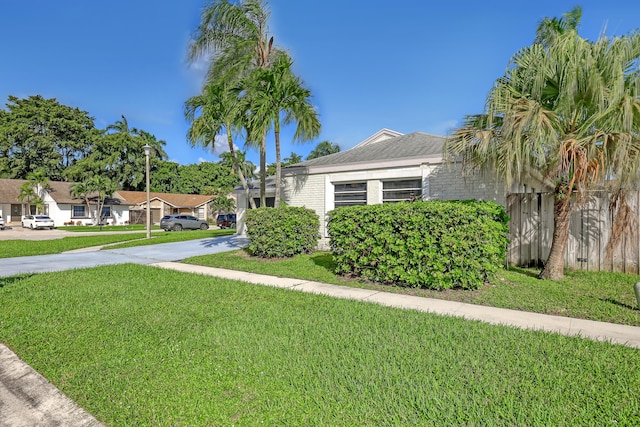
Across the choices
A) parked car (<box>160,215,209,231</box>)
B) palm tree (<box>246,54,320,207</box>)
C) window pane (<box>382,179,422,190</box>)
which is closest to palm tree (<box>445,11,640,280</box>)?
window pane (<box>382,179,422,190</box>)

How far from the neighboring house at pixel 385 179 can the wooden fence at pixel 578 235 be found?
67 centimetres

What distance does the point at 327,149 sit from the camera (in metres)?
51.0

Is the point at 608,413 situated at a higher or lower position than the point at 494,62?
lower

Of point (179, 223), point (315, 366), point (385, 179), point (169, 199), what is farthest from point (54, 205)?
point (315, 366)

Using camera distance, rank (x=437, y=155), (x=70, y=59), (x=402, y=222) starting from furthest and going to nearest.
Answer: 1. (x=70, y=59)
2. (x=437, y=155)
3. (x=402, y=222)

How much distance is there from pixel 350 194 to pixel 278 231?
9.76 feet

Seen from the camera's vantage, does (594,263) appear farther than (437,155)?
No

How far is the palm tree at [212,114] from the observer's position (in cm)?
1023

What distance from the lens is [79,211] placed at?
40.5 meters

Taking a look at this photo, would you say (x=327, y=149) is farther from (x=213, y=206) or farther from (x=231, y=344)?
(x=231, y=344)

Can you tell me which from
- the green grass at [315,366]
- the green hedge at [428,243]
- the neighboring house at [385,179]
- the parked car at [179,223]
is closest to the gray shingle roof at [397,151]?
the neighboring house at [385,179]

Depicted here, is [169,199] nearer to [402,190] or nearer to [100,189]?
[100,189]

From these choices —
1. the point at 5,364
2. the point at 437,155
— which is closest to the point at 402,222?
the point at 437,155

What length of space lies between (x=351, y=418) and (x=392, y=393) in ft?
1.49
